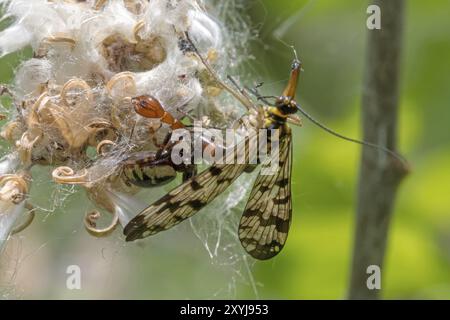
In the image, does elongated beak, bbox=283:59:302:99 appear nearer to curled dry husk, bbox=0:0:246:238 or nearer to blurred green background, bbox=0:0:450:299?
curled dry husk, bbox=0:0:246:238

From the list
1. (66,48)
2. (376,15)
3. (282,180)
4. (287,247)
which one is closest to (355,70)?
(287,247)

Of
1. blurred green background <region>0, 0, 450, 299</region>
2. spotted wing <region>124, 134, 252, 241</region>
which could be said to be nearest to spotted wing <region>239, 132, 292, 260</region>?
spotted wing <region>124, 134, 252, 241</region>

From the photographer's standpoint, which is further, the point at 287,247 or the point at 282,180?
the point at 287,247

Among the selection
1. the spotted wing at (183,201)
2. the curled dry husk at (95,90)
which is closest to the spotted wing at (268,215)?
the spotted wing at (183,201)

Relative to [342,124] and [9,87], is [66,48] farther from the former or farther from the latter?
[342,124]

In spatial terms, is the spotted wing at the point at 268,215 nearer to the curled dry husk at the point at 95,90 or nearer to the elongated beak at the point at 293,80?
the elongated beak at the point at 293,80

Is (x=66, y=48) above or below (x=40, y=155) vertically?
above

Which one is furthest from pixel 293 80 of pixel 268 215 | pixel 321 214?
pixel 321 214
